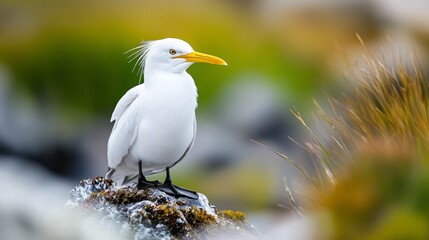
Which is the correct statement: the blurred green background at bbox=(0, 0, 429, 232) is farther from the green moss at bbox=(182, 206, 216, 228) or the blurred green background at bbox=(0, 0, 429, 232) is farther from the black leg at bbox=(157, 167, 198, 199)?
the green moss at bbox=(182, 206, 216, 228)

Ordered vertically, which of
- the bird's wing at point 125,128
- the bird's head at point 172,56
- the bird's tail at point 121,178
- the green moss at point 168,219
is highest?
the bird's head at point 172,56

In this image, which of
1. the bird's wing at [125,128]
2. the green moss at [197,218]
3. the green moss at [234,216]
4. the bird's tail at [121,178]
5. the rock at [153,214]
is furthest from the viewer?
the bird's tail at [121,178]

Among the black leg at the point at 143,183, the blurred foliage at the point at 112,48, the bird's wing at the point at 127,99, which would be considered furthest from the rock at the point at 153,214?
the blurred foliage at the point at 112,48

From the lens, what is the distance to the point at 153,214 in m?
3.38

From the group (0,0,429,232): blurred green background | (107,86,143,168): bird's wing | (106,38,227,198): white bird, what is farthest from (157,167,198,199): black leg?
(0,0,429,232): blurred green background

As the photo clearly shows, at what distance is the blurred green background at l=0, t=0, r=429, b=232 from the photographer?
26.8 feet

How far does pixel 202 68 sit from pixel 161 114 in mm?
5317

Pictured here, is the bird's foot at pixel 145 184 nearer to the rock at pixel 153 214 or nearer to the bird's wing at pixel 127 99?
the rock at pixel 153 214

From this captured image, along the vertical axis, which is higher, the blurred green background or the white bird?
the white bird

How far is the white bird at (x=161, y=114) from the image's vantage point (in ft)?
12.5

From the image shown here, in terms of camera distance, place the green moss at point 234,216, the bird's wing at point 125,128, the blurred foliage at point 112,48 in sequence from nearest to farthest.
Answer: the green moss at point 234,216, the bird's wing at point 125,128, the blurred foliage at point 112,48

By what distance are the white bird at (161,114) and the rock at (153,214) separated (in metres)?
0.18

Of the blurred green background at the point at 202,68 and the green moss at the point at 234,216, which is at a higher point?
the green moss at the point at 234,216

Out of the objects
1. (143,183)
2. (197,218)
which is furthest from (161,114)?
(197,218)
